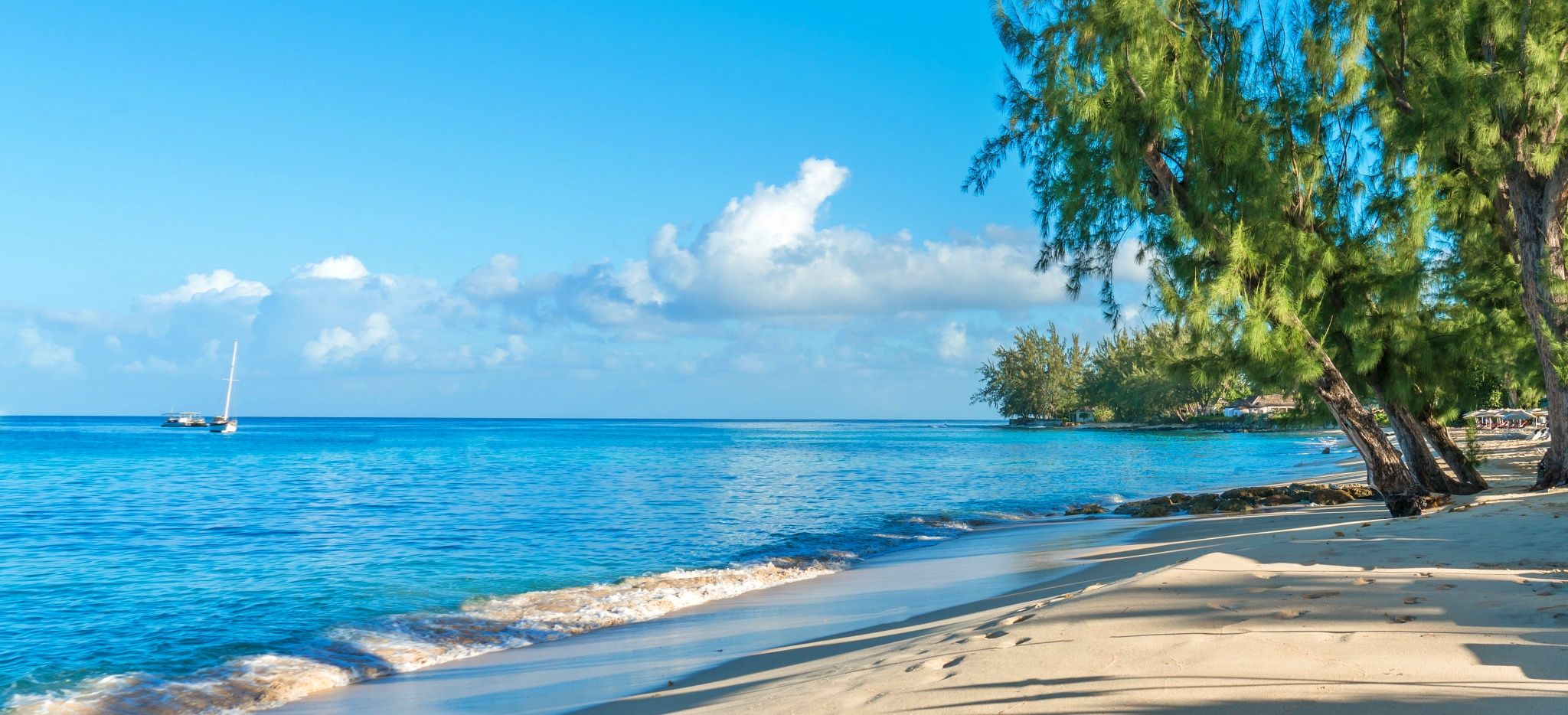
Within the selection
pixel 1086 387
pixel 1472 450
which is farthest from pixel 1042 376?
pixel 1472 450

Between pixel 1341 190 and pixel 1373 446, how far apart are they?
4.19 meters

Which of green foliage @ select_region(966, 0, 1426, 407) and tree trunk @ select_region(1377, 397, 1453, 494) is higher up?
green foliage @ select_region(966, 0, 1426, 407)

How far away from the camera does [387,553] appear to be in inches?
667

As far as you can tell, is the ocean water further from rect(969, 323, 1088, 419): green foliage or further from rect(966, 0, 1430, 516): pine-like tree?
rect(969, 323, 1088, 419): green foliage

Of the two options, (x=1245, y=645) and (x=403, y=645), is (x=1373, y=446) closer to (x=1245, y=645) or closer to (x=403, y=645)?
(x=1245, y=645)

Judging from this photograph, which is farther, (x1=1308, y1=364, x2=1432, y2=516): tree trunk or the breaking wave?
(x1=1308, y1=364, x2=1432, y2=516): tree trunk

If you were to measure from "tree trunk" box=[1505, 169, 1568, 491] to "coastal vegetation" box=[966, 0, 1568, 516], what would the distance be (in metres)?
0.04

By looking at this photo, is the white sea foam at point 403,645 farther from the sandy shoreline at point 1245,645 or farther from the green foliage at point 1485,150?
the green foliage at point 1485,150

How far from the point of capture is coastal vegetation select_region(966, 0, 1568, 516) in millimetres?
12242

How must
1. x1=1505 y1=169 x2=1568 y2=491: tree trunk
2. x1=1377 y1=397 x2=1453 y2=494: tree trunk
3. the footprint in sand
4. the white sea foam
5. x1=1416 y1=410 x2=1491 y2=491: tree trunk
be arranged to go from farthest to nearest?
x1=1416 y1=410 x2=1491 y2=491: tree trunk → x1=1377 y1=397 x2=1453 y2=494: tree trunk → x1=1505 y1=169 x2=1568 y2=491: tree trunk → the white sea foam → the footprint in sand

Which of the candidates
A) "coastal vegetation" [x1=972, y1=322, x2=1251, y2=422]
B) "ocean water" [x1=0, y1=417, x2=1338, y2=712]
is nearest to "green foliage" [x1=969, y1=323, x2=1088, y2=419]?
"coastal vegetation" [x1=972, y1=322, x2=1251, y2=422]

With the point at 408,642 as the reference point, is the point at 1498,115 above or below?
above

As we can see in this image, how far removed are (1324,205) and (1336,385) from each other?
310 cm

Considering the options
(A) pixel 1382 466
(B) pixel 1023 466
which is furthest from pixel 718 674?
(B) pixel 1023 466
